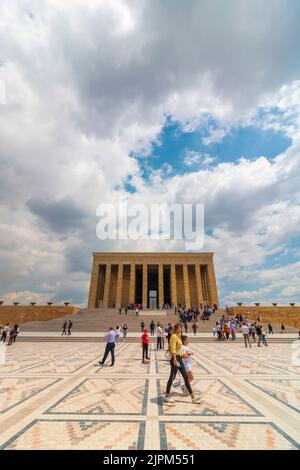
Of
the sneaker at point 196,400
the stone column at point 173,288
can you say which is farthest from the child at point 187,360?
the stone column at point 173,288

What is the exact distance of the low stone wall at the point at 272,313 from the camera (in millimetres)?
27422

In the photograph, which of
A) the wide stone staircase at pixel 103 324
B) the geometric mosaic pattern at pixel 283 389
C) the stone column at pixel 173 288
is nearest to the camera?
the geometric mosaic pattern at pixel 283 389

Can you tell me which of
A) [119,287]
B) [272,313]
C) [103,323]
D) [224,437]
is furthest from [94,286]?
[224,437]

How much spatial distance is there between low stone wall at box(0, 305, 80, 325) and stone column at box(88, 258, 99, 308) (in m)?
7.95

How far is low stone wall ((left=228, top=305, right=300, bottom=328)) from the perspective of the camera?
27.4m

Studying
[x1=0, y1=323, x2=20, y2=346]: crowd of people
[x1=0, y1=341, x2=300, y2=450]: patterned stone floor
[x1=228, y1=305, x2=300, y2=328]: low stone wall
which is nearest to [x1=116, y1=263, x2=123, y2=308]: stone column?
[x1=228, y1=305, x2=300, y2=328]: low stone wall

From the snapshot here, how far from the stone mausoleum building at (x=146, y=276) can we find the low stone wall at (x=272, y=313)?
9.35m

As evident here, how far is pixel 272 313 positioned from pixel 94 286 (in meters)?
27.4

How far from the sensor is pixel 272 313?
28.2 meters

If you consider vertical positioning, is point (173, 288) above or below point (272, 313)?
above

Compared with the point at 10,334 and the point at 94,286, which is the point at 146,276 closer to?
the point at 94,286

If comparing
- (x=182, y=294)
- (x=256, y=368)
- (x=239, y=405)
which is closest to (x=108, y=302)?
(x=182, y=294)

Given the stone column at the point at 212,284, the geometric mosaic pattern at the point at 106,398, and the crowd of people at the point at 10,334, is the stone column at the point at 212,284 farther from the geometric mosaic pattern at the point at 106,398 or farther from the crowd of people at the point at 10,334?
the geometric mosaic pattern at the point at 106,398
